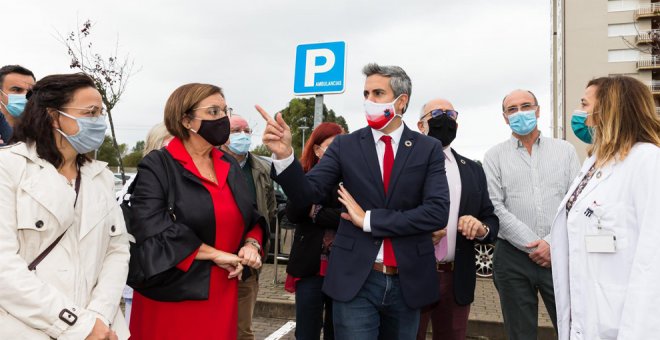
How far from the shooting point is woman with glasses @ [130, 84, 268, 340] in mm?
2623

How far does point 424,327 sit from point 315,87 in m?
3.00

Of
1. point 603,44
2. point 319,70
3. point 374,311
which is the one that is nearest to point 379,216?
point 374,311

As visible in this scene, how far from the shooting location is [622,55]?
4553 centimetres

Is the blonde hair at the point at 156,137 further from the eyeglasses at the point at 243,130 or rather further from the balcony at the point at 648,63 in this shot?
the balcony at the point at 648,63

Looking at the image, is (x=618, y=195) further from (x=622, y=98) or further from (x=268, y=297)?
(x=268, y=297)

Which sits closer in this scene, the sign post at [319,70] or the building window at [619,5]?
the sign post at [319,70]

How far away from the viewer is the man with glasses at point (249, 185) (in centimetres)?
402

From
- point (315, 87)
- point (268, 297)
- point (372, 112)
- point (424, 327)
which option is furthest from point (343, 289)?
point (268, 297)

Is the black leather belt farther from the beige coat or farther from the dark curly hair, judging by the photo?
the dark curly hair

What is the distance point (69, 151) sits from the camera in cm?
251

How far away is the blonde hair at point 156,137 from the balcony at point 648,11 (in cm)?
5095

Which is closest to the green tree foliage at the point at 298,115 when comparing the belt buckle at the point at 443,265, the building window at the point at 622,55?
the building window at the point at 622,55

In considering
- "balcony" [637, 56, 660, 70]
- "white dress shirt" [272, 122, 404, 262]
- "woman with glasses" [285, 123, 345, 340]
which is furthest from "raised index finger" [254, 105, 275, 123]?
"balcony" [637, 56, 660, 70]

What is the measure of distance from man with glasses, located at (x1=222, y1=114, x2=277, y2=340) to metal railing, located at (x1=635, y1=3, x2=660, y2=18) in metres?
50.4
